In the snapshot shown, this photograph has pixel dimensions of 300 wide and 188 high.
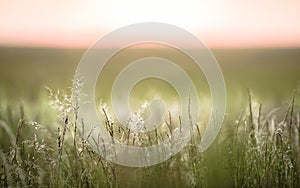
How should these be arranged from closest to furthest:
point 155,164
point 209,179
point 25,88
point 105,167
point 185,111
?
point 105,167, point 155,164, point 209,179, point 185,111, point 25,88

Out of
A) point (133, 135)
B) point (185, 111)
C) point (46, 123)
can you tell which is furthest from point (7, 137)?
point (133, 135)

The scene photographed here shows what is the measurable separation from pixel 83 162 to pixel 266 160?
3.80 ft

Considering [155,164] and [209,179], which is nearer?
[155,164]

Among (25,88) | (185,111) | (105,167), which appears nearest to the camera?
(105,167)

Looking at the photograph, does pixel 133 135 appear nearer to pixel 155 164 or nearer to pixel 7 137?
pixel 155 164

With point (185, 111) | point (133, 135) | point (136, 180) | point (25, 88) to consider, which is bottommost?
point (136, 180)

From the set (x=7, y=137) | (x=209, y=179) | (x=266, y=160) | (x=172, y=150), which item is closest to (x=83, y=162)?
(x=172, y=150)

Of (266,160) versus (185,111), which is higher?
(185,111)

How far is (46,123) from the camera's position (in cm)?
555

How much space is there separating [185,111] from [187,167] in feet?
3.76

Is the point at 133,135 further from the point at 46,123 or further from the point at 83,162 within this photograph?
the point at 46,123

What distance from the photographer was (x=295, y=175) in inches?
152

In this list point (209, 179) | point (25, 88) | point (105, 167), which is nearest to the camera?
point (105, 167)

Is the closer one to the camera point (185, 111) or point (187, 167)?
point (187, 167)
